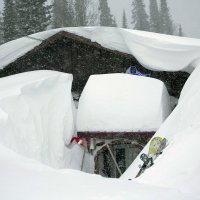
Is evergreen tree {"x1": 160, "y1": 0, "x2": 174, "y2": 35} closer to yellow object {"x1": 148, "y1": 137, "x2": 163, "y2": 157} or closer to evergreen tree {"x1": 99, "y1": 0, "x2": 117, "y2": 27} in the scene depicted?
evergreen tree {"x1": 99, "y1": 0, "x2": 117, "y2": 27}

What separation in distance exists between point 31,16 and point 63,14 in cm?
792

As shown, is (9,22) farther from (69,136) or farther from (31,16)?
(69,136)

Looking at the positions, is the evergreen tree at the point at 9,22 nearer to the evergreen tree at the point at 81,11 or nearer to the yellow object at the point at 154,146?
the evergreen tree at the point at 81,11

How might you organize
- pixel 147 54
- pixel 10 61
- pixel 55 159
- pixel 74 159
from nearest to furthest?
pixel 55 159
pixel 74 159
pixel 147 54
pixel 10 61

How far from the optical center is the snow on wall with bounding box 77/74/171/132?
9.99 metres

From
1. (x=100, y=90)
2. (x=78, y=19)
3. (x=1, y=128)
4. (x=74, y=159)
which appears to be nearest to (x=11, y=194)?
(x=1, y=128)

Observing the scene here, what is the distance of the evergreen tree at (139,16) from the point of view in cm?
6256

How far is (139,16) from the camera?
64250 millimetres

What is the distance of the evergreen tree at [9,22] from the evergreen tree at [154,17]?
2795 centimetres

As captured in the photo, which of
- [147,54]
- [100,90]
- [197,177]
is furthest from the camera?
[147,54]

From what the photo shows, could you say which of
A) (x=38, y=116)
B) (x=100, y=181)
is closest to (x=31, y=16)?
(x=38, y=116)

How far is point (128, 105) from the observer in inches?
402

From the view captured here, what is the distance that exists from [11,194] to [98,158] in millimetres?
7861

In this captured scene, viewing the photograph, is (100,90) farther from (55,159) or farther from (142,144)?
(55,159)
